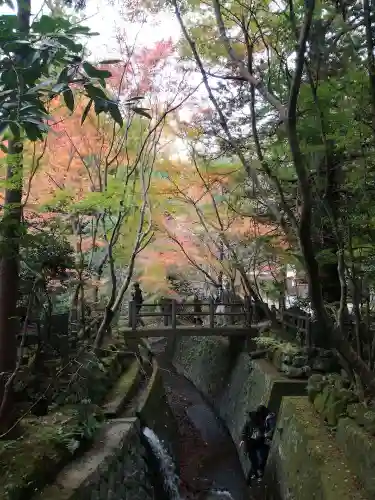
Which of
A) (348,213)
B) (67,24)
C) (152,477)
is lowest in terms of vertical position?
(152,477)

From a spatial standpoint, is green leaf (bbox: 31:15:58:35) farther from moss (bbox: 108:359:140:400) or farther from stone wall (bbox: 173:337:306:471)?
stone wall (bbox: 173:337:306:471)

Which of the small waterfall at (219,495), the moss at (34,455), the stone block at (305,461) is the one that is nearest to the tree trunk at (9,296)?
the moss at (34,455)

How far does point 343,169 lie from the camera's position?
7672 mm

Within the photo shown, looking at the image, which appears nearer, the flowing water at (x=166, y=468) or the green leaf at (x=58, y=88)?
the green leaf at (x=58, y=88)

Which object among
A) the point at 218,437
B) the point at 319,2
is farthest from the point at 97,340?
the point at 319,2

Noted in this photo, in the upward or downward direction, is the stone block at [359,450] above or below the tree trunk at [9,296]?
below

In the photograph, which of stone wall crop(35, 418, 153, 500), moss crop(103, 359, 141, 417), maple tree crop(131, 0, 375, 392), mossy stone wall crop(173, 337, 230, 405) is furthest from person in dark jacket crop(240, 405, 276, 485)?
mossy stone wall crop(173, 337, 230, 405)

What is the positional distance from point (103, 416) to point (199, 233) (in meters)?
7.04

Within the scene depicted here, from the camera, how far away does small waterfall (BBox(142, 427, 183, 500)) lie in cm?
789

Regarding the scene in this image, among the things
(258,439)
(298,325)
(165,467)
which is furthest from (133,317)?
(258,439)

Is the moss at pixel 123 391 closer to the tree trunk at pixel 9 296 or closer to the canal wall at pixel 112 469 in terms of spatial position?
the canal wall at pixel 112 469

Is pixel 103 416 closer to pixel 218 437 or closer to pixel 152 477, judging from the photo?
pixel 152 477

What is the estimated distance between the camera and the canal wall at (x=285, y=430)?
219 inches

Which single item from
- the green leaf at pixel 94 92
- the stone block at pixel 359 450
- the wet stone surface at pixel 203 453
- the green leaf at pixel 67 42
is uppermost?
the green leaf at pixel 67 42
